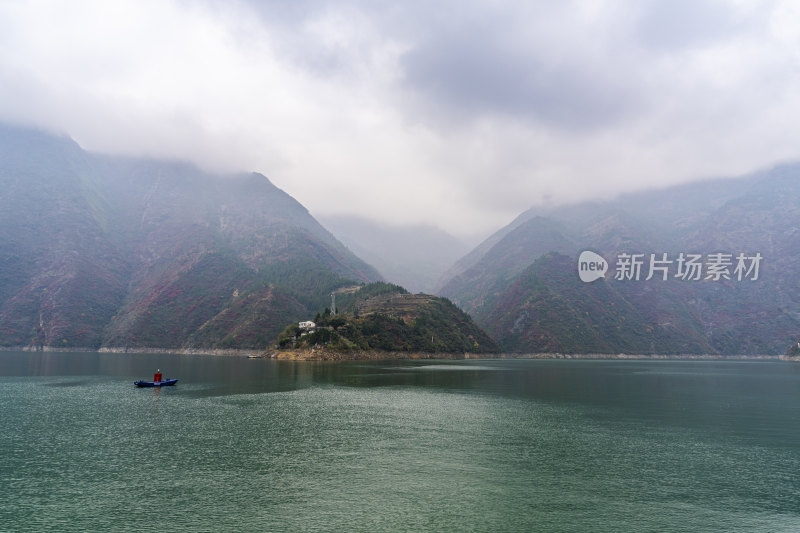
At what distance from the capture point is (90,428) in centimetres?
5491

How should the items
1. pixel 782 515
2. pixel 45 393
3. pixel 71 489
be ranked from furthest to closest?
pixel 45 393, pixel 71 489, pixel 782 515

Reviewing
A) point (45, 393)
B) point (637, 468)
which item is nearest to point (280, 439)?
point (637, 468)

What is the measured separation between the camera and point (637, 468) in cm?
4116

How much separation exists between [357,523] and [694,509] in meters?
21.4

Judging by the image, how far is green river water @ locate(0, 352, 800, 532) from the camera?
29594 millimetres

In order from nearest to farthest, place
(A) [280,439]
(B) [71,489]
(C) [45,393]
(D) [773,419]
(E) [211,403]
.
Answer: (B) [71,489] → (A) [280,439] → (D) [773,419] → (E) [211,403] → (C) [45,393]

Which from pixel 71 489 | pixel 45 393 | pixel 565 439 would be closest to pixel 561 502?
pixel 565 439

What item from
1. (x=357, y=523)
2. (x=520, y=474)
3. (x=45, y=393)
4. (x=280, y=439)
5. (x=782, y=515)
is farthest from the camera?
(x=45, y=393)

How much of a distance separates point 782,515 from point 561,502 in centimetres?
1316

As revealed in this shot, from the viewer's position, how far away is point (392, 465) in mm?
41250

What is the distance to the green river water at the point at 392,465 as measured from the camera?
97.1ft

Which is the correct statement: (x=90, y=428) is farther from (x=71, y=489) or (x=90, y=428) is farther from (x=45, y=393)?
(x=45, y=393)

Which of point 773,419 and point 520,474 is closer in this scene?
point 520,474

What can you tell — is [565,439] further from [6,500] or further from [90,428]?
[90,428]
